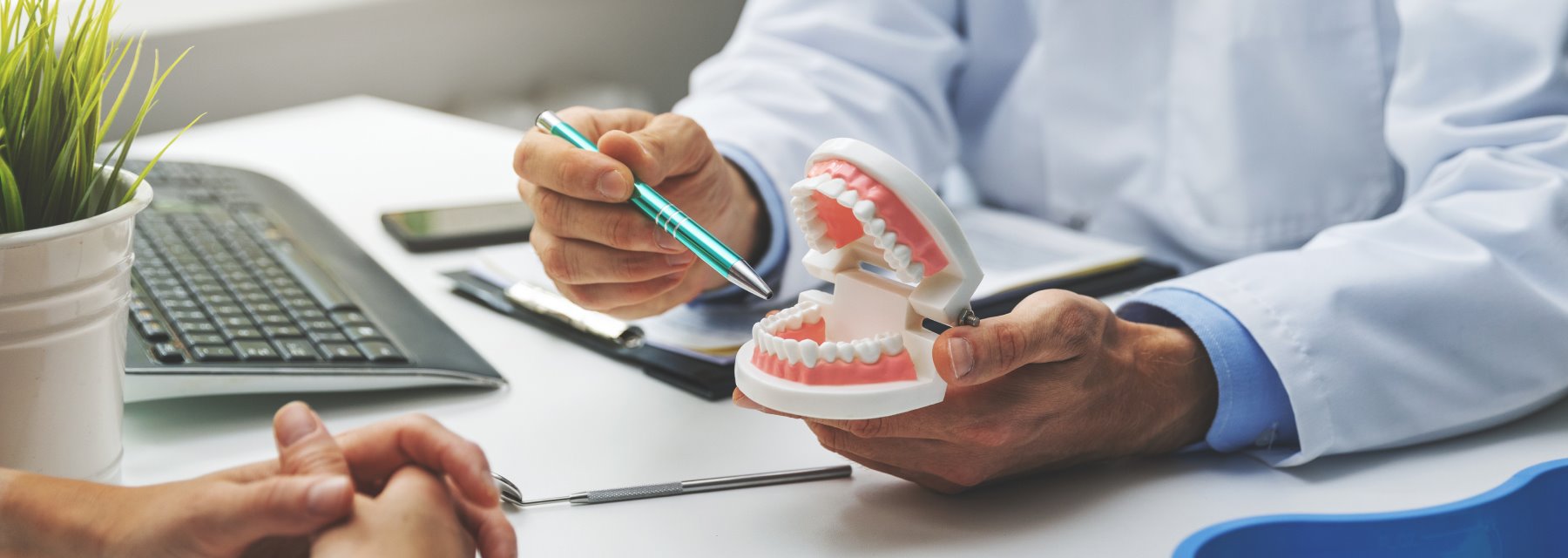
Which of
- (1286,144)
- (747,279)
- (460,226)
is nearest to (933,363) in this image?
(747,279)

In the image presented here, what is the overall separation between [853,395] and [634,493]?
0.16 meters

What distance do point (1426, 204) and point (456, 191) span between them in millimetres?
987

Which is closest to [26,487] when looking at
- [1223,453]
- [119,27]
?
[1223,453]

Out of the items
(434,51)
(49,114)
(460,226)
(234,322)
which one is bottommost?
(434,51)

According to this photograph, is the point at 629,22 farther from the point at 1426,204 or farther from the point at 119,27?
the point at 1426,204

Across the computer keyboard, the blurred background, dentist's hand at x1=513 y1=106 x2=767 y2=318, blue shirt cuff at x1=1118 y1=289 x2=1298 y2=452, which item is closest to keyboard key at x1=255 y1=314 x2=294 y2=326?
the computer keyboard

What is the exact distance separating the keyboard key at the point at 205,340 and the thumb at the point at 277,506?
37cm

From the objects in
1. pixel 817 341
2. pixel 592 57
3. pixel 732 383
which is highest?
pixel 817 341

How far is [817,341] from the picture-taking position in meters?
0.61

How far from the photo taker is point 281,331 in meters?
0.79

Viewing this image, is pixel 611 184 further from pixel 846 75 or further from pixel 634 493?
pixel 846 75

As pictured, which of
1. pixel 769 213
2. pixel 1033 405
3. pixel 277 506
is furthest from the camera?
pixel 769 213

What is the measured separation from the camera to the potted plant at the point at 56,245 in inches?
20.3

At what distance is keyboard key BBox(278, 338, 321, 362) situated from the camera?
0.75 meters
